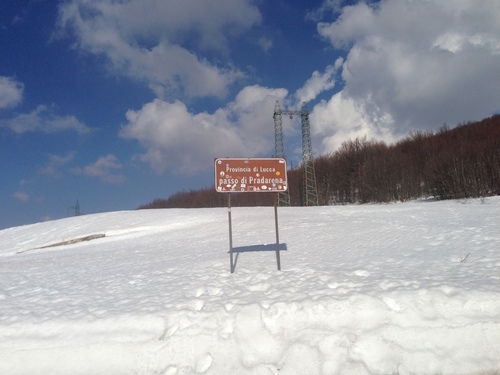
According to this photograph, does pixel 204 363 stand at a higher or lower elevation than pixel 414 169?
lower

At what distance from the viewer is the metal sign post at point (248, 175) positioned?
6.34m

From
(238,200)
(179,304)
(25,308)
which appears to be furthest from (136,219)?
(238,200)

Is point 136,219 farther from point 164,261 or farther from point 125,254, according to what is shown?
point 164,261

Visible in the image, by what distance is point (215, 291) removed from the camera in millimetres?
5246

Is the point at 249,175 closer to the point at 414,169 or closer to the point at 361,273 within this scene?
the point at 361,273

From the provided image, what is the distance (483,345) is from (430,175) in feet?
→ 105

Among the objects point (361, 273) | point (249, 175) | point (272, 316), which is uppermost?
point (249, 175)

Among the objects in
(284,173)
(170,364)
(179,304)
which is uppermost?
(284,173)

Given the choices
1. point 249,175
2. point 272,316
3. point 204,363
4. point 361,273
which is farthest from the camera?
point 249,175

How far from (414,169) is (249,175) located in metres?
35.1

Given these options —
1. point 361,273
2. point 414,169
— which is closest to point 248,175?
point 361,273

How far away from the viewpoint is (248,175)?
6375mm

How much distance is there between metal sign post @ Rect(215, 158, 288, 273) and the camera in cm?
634

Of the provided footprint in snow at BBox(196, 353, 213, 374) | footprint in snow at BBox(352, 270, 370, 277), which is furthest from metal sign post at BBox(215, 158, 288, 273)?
footprint in snow at BBox(196, 353, 213, 374)
